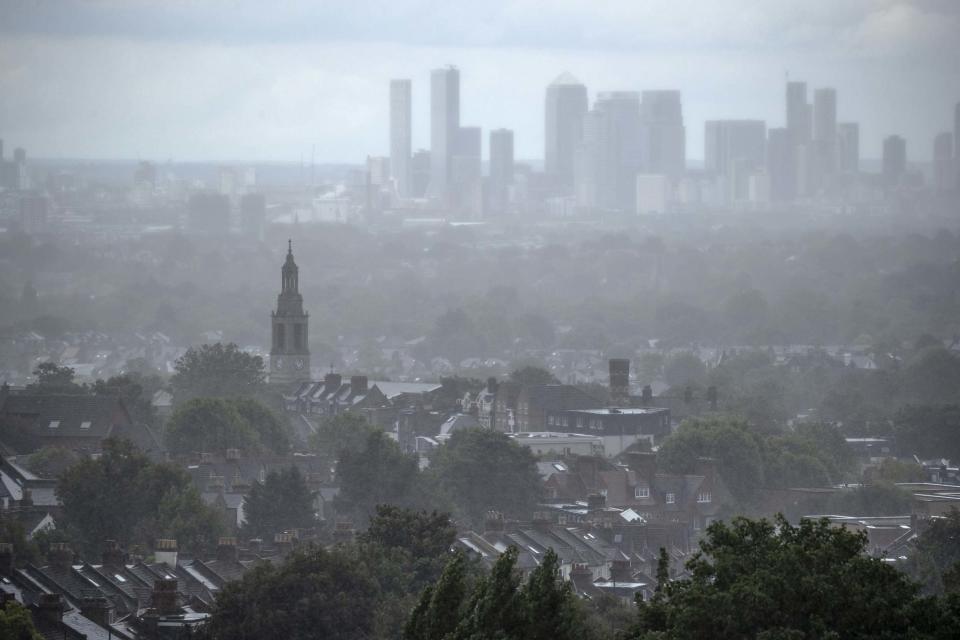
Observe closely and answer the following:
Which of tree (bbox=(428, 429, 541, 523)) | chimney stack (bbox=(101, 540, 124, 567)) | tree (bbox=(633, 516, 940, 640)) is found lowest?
tree (bbox=(428, 429, 541, 523))

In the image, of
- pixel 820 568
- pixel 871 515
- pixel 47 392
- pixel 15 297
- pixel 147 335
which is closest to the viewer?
pixel 820 568

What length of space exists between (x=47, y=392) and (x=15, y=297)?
335 feet

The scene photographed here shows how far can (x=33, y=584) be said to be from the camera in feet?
109

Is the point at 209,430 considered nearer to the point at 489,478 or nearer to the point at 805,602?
the point at 489,478

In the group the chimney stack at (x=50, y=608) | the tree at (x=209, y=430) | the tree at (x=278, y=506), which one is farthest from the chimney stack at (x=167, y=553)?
the tree at (x=209, y=430)

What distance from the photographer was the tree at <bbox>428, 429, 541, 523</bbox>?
52156 millimetres

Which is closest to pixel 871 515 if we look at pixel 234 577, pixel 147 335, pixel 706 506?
pixel 706 506

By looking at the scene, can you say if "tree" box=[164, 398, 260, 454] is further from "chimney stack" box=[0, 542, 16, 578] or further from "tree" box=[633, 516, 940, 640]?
"tree" box=[633, 516, 940, 640]

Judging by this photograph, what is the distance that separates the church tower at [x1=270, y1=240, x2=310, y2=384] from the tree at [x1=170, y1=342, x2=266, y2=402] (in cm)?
203

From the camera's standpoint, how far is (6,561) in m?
33.5

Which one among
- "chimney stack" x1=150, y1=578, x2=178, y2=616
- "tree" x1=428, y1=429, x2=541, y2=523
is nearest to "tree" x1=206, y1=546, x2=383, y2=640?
"chimney stack" x1=150, y1=578, x2=178, y2=616

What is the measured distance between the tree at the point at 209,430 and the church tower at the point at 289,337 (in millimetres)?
22563

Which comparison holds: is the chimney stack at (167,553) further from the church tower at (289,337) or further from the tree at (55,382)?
the church tower at (289,337)

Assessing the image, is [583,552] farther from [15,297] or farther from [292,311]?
[15,297]
